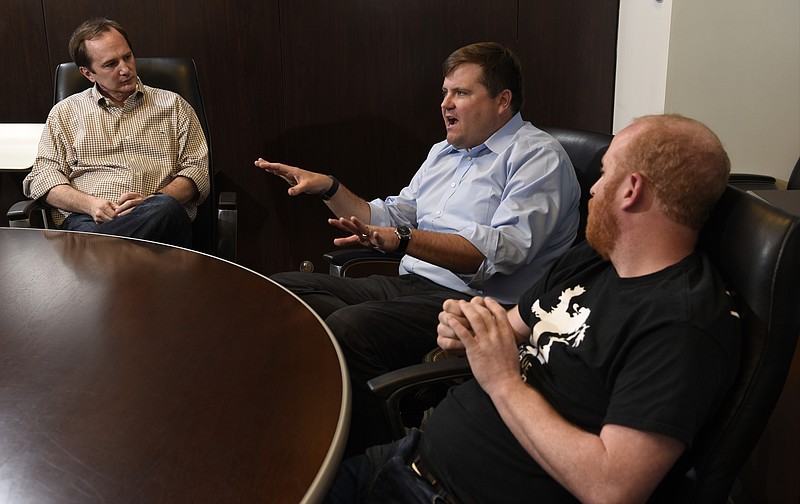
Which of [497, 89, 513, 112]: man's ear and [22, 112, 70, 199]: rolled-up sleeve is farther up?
[497, 89, 513, 112]: man's ear

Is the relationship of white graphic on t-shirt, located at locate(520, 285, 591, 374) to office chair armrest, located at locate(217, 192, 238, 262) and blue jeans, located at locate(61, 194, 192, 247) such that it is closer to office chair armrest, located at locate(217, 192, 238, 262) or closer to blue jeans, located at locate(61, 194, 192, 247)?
office chair armrest, located at locate(217, 192, 238, 262)

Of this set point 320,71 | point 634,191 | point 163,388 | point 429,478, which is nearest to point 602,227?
point 634,191

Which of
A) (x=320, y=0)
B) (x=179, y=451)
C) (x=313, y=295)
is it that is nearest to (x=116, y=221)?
(x=313, y=295)

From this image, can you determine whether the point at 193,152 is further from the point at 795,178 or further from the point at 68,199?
the point at 795,178

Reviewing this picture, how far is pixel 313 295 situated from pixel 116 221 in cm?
82

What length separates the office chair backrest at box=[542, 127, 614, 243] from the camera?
1994mm

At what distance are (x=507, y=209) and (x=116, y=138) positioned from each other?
1594 mm

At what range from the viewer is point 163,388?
1.10 m

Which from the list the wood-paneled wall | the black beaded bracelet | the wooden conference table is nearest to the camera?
the wooden conference table

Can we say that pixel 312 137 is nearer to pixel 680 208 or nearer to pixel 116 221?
pixel 116 221

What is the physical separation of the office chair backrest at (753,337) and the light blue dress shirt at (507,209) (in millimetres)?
889

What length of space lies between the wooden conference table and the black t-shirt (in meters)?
0.26

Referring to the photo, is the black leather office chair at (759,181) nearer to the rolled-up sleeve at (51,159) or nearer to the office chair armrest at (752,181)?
the office chair armrest at (752,181)

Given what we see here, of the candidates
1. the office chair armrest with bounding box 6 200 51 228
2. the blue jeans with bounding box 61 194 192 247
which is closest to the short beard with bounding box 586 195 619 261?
the blue jeans with bounding box 61 194 192 247
